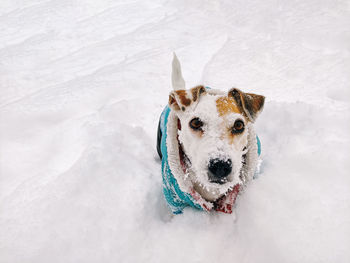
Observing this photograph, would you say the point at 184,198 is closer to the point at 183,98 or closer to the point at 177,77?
the point at 183,98

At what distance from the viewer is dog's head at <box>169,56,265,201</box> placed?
1.51 metres

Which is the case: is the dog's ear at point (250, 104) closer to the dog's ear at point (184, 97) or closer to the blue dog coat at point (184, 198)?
the dog's ear at point (184, 97)

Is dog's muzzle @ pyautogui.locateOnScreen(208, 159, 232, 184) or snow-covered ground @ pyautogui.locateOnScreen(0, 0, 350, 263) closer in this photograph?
dog's muzzle @ pyautogui.locateOnScreen(208, 159, 232, 184)

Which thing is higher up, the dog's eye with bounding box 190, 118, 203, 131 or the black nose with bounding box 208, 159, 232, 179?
the dog's eye with bounding box 190, 118, 203, 131

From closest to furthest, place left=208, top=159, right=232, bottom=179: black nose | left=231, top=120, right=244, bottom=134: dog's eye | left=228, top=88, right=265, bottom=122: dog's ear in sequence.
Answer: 1. left=208, top=159, right=232, bottom=179: black nose
2. left=231, top=120, right=244, bottom=134: dog's eye
3. left=228, top=88, right=265, bottom=122: dog's ear

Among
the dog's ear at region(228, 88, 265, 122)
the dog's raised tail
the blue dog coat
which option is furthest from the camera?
the dog's raised tail

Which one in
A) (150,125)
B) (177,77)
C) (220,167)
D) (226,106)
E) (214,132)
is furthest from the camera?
(150,125)

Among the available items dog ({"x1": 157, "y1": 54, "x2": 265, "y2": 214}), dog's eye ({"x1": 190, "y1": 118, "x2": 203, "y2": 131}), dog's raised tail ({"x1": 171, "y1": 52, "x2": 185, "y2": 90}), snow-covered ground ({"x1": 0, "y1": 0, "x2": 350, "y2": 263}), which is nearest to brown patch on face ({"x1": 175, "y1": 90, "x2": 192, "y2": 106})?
dog ({"x1": 157, "y1": 54, "x2": 265, "y2": 214})

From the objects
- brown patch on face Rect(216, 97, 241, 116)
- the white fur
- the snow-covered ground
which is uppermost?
brown patch on face Rect(216, 97, 241, 116)

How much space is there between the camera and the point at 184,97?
1.86 m

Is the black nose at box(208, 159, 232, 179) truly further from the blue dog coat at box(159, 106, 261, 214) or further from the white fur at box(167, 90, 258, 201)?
the blue dog coat at box(159, 106, 261, 214)

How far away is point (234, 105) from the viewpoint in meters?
1.80

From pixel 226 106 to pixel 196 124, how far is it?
24 cm

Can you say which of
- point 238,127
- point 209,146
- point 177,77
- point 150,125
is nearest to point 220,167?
point 209,146
